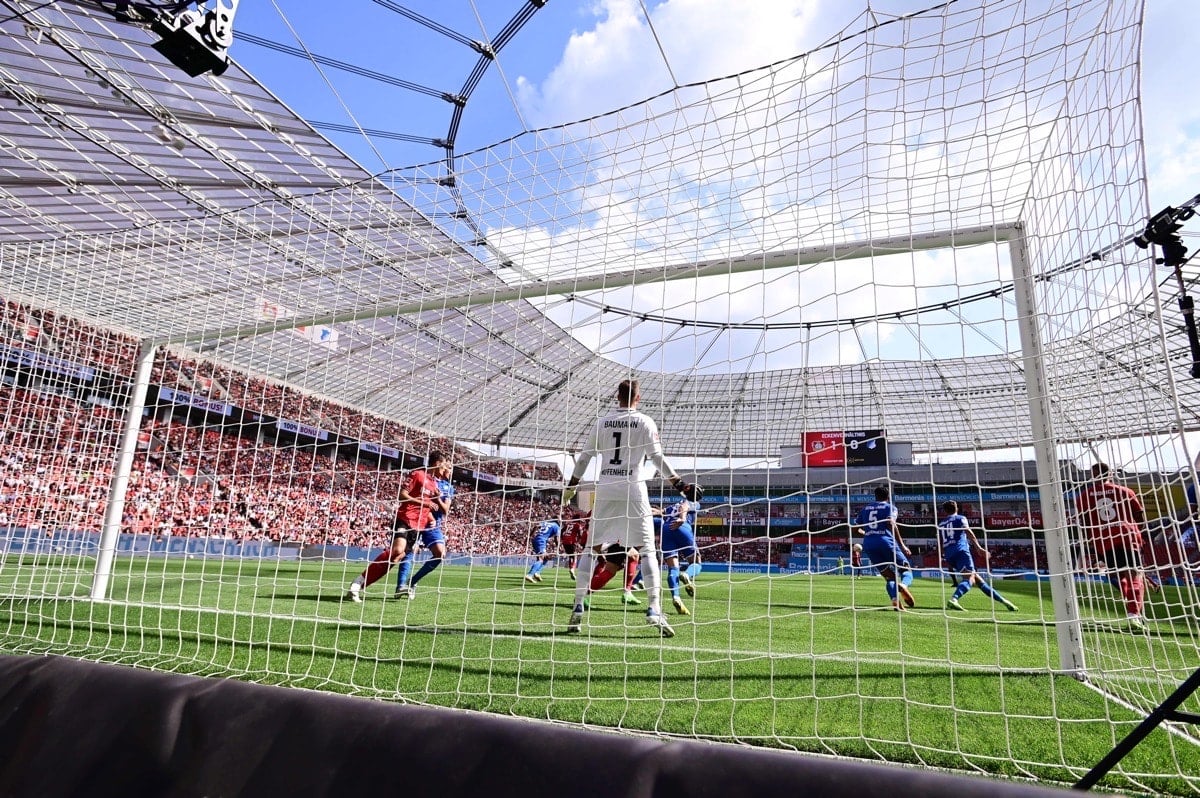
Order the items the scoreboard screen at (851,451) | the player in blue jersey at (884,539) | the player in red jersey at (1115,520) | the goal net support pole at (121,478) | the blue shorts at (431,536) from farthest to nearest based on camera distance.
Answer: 1. the scoreboard screen at (851,451)
2. the player in blue jersey at (884,539)
3. the blue shorts at (431,536)
4. the goal net support pole at (121,478)
5. the player in red jersey at (1115,520)

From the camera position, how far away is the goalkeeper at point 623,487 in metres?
4.21

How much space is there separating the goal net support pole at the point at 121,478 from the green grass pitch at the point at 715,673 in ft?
0.95

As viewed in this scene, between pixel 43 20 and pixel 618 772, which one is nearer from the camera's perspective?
pixel 618 772

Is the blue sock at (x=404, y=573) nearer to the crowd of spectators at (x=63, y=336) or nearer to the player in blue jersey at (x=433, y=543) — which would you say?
the player in blue jersey at (x=433, y=543)

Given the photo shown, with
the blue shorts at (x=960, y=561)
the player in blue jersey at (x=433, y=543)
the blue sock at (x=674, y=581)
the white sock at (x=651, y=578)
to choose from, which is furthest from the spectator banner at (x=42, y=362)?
the blue shorts at (x=960, y=561)

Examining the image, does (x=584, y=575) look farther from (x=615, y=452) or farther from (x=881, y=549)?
(x=881, y=549)

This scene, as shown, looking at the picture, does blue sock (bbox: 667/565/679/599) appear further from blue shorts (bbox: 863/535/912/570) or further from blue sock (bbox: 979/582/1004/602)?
blue sock (bbox: 979/582/1004/602)

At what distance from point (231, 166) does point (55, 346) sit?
4952 millimetres

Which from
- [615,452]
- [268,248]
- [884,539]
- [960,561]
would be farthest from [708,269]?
[960,561]

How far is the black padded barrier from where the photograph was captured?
1064 millimetres

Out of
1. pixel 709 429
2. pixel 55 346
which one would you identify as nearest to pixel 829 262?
pixel 55 346

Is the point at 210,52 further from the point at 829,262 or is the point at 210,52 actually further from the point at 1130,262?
the point at 1130,262

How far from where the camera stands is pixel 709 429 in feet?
102

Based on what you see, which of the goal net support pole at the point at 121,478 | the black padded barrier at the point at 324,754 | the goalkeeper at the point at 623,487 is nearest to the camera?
the black padded barrier at the point at 324,754
